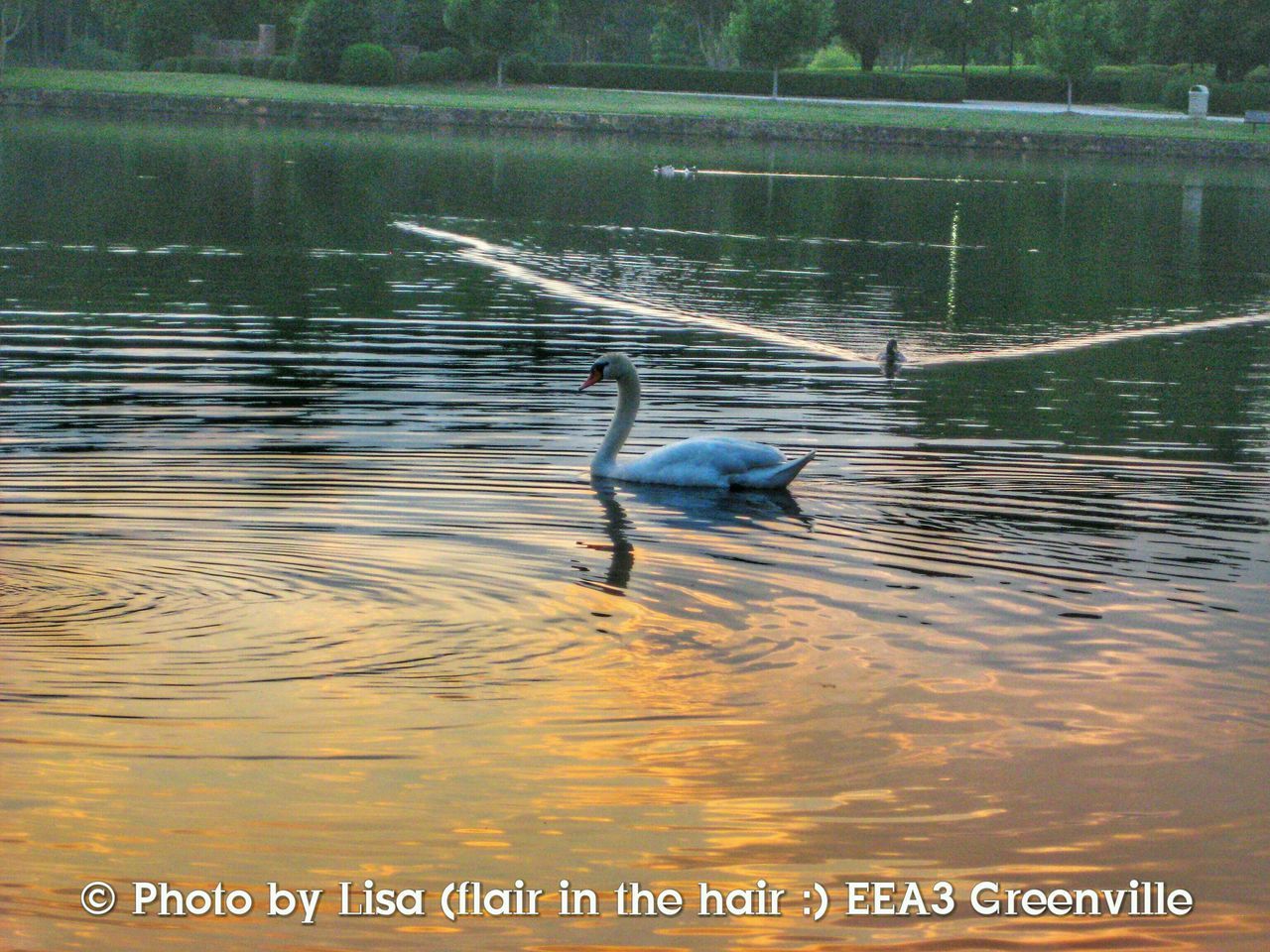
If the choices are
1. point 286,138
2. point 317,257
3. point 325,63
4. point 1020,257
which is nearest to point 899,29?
point 325,63

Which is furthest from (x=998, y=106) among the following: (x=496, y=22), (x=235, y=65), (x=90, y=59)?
(x=90, y=59)

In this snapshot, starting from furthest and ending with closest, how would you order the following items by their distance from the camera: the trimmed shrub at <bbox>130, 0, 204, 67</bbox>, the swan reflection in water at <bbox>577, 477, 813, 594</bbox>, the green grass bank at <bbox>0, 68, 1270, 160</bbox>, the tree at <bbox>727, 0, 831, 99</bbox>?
1. the trimmed shrub at <bbox>130, 0, 204, 67</bbox>
2. the tree at <bbox>727, 0, 831, 99</bbox>
3. the green grass bank at <bbox>0, 68, 1270, 160</bbox>
4. the swan reflection in water at <bbox>577, 477, 813, 594</bbox>

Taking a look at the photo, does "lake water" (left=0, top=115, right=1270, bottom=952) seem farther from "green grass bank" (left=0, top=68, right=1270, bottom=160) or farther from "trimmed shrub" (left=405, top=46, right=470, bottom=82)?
"trimmed shrub" (left=405, top=46, right=470, bottom=82)

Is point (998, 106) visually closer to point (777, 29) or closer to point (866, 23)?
point (777, 29)

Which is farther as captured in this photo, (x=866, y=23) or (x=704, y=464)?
(x=866, y=23)

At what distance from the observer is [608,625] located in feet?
27.3

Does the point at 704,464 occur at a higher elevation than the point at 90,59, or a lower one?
lower

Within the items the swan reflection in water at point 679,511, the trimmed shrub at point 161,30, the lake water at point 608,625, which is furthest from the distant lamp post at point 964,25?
the swan reflection in water at point 679,511

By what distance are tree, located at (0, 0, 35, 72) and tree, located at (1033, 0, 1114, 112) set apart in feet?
152

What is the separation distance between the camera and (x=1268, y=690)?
7.67 metres

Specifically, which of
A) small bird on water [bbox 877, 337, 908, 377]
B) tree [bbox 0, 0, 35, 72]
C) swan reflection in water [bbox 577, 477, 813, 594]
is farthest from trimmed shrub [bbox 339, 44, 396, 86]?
swan reflection in water [bbox 577, 477, 813, 594]

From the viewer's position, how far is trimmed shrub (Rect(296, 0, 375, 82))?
262 ft

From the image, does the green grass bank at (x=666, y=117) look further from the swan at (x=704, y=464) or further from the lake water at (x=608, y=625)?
the swan at (x=704, y=464)

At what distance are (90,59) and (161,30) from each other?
10.0 metres
